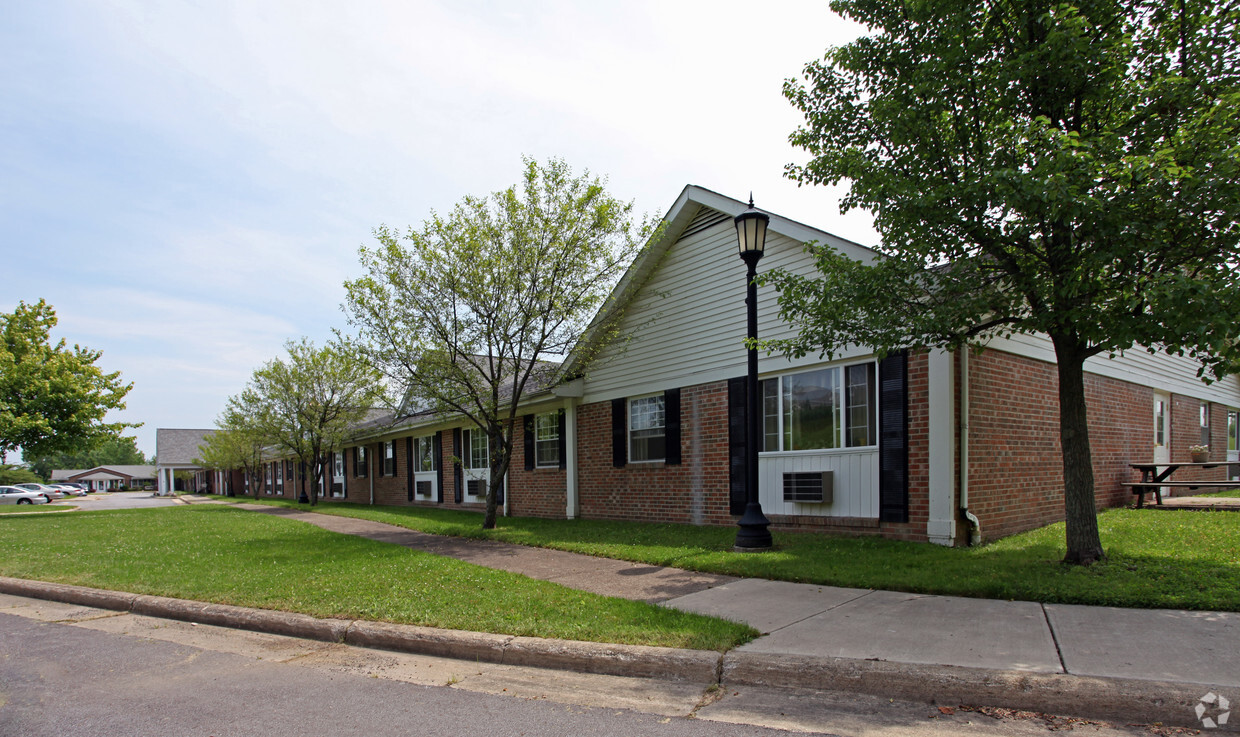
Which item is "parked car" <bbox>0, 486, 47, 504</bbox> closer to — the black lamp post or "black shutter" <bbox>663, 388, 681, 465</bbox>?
"black shutter" <bbox>663, 388, 681, 465</bbox>

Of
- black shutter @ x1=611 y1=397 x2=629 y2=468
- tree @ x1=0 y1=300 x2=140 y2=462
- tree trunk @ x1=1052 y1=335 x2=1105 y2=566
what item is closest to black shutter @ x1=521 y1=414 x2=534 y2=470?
black shutter @ x1=611 y1=397 x2=629 y2=468

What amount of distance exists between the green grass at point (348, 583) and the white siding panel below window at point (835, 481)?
438cm

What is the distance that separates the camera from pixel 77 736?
3.89m

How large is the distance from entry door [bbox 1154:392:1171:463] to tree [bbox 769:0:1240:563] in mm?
9018

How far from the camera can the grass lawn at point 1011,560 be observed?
230 inches

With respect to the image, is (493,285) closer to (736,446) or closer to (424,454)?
(736,446)

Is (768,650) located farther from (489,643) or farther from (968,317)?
(968,317)

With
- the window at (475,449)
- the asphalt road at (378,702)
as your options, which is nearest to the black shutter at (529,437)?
the window at (475,449)

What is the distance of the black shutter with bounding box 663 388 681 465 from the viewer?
40.9ft

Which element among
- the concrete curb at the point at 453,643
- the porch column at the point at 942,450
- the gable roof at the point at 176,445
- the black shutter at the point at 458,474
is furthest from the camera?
the gable roof at the point at 176,445

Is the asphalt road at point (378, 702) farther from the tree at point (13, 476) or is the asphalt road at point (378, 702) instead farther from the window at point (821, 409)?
the tree at point (13, 476)

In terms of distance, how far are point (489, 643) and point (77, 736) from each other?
7.86 feet

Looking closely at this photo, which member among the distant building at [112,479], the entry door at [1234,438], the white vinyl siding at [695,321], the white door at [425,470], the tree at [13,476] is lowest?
the distant building at [112,479]

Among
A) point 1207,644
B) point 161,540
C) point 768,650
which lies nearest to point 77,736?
point 768,650
